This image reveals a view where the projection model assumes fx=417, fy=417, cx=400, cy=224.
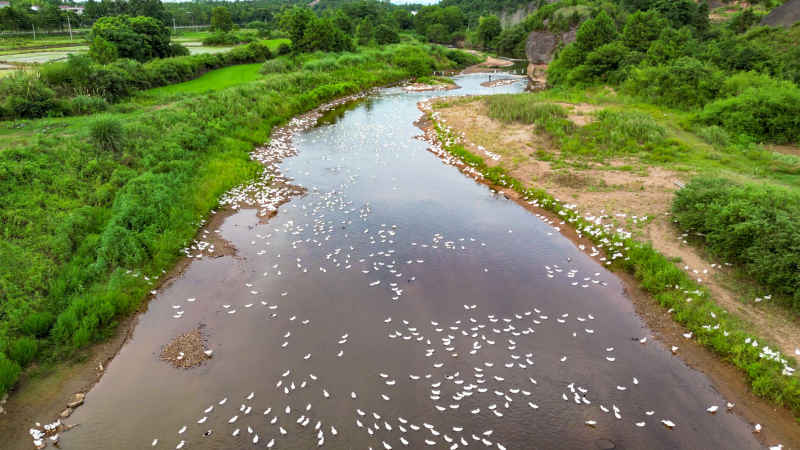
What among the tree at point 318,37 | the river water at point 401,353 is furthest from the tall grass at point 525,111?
the tree at point 318,37

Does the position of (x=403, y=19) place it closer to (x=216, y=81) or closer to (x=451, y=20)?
(x=451, y=20)

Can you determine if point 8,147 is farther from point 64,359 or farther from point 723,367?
point 723,367

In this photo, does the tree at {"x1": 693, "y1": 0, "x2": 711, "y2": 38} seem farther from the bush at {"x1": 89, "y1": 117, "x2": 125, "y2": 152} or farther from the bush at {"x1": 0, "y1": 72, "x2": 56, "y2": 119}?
the bush at {"x1": 0, "y1": 72, "x2": 56, "y2": 119}

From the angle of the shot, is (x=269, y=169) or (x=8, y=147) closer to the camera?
(x=8, y=147)

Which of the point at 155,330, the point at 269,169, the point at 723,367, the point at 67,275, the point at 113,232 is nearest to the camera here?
the point at 723,367

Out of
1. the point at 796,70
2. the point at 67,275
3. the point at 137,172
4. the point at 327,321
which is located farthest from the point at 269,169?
the point at 796,70

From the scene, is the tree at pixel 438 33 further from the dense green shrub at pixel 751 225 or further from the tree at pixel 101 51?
the dense green shrub at pixel 751 225

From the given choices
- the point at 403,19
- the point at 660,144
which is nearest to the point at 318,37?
the point at 660,144
